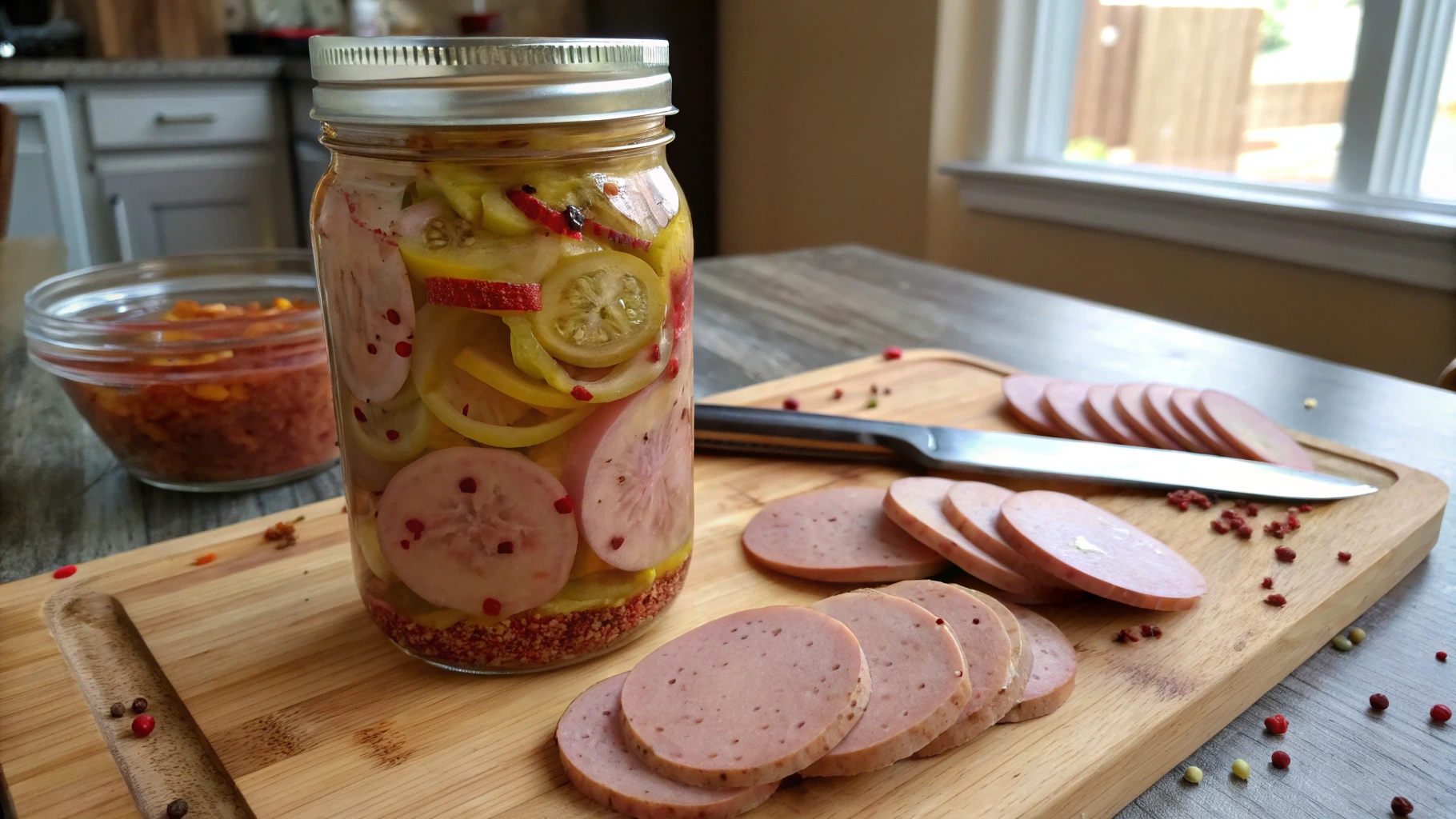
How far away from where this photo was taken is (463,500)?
0.71 m

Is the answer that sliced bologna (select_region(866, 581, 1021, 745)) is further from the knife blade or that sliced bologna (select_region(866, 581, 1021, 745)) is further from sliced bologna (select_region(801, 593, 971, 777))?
the knife blade

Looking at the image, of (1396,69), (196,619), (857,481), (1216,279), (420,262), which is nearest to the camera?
(420,262)

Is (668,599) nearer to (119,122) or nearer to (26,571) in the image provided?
(26,571)

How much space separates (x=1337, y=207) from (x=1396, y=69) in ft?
1.10

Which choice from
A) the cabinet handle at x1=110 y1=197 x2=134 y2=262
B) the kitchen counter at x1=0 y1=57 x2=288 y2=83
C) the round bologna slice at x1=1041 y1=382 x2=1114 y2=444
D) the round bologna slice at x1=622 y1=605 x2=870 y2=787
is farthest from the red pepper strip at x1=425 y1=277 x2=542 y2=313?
the cabinet handle at x1=110 y1=197 x2=134 y2=262

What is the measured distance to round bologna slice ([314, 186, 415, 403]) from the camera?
0.68 m

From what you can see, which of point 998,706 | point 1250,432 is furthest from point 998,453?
point 998,706

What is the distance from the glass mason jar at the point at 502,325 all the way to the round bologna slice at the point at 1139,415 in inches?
27.6

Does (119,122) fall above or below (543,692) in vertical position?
above

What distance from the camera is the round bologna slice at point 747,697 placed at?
0.64 m

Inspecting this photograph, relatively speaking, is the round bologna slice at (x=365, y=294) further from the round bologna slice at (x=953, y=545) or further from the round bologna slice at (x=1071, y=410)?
the round bologna slice at (x=1071, y=410)

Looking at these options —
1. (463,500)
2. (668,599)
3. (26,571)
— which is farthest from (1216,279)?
(26,571)

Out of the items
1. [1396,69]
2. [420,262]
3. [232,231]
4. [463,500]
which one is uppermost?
[1396,69]

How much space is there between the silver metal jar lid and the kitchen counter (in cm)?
335
